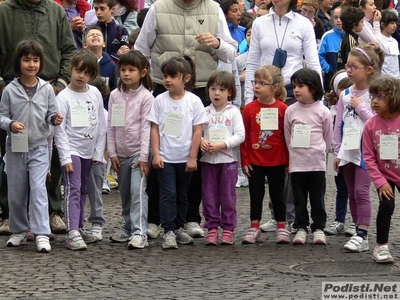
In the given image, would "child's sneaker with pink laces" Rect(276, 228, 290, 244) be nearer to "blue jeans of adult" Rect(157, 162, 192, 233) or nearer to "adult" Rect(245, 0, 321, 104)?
"blue jeans of adult" Rect(157, 162, 192, 233)

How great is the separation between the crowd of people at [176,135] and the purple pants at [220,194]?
1 centimetres

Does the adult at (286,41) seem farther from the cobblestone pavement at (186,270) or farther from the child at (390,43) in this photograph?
the child at (390,43)

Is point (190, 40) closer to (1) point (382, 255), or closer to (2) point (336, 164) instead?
(2) point (336, 164)

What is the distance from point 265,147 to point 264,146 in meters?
0.01

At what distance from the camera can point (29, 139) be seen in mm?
9906

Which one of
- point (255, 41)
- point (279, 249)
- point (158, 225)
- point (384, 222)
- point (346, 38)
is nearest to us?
point (384, 222)

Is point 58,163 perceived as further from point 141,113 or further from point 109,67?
point 109,67

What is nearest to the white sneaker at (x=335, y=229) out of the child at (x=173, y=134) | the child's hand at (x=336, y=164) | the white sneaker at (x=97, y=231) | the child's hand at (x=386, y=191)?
the child's hand at (x=336, y=164)

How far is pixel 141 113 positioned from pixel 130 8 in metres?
5.11

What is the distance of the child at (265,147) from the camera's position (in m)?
10.4

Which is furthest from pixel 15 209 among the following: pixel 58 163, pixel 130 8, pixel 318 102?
pixel 130 8

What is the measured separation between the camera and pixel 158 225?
35.1 feet

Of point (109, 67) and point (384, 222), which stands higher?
point (109, 67)

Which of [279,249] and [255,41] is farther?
[255,41]
